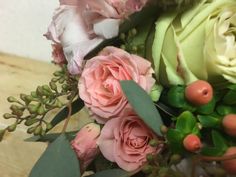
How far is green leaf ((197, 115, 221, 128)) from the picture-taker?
516mm

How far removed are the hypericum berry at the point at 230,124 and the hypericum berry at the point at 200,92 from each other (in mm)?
26

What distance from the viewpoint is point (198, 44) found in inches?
20.9

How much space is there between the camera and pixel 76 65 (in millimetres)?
593

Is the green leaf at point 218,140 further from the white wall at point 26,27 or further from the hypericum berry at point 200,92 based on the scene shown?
the white wall at point 26,27

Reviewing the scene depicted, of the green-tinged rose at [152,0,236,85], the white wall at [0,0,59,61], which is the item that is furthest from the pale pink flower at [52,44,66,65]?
the white wall at [0,0,59,61]

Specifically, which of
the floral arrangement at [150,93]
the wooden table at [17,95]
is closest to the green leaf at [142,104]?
the floral arrangement at [150,93]

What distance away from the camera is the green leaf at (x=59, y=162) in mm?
542

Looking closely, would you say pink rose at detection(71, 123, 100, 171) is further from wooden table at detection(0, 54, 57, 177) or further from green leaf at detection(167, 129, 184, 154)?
wooden table at detection(0, 54, 57, 177)

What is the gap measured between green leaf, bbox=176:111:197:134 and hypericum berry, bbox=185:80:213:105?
2cm

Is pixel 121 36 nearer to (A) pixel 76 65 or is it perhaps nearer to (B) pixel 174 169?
(A) pixel 76 65

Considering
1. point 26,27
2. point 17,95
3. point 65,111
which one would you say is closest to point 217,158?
point 65,111

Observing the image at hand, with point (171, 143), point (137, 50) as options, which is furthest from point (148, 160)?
point (137, 50)

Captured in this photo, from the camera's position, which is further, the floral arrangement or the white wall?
the white wall

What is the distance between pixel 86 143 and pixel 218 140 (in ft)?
0.50
